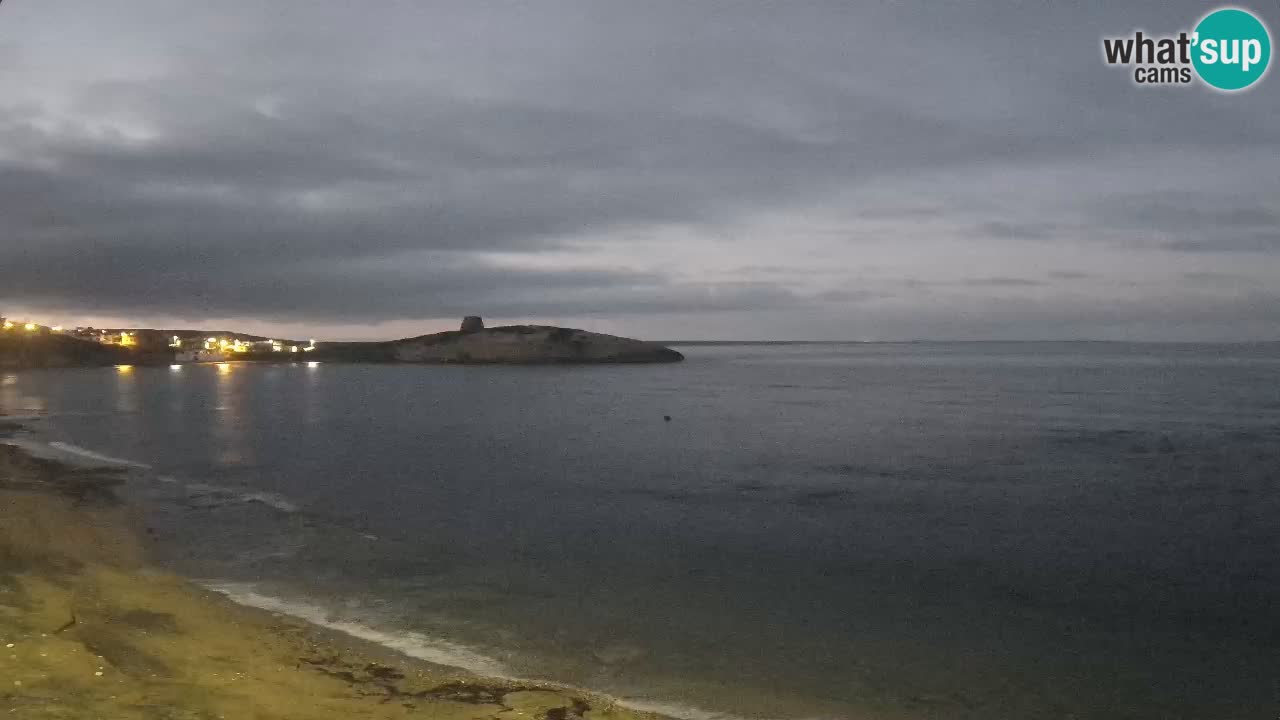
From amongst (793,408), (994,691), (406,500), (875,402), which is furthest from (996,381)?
(994,691)

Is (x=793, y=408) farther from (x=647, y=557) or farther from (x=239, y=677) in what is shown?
(x=239, y=677)

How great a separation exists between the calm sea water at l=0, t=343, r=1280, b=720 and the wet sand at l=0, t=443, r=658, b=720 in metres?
1.08

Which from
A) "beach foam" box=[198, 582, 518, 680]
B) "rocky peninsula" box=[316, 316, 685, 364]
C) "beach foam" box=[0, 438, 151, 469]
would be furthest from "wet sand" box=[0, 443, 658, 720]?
"rocky peninsula" box=[316, 316, 685, 364]

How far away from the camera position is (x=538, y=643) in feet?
32.6

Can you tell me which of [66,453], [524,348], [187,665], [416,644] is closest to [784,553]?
[416,644]

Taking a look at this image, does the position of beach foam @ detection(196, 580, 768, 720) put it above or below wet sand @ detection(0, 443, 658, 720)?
below

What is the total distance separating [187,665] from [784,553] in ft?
34.3

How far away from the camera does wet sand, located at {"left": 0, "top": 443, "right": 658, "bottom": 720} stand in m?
6.21

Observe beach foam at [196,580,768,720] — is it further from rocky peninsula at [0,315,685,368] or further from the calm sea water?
rocky peninsula at [0,315,685,368]

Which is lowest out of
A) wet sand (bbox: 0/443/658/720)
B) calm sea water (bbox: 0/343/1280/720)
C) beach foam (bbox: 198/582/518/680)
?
calm sea water (bbox: 0/343/1280/720)

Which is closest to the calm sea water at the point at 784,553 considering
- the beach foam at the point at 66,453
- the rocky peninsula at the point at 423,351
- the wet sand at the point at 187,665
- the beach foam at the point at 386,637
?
the beach foam at the point at 386,637

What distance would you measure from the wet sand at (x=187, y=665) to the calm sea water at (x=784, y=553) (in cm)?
108

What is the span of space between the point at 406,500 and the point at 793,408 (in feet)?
118

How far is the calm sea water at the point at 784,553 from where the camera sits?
30.7ft
